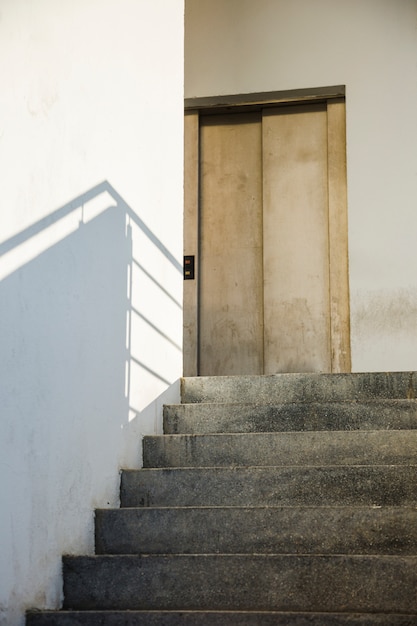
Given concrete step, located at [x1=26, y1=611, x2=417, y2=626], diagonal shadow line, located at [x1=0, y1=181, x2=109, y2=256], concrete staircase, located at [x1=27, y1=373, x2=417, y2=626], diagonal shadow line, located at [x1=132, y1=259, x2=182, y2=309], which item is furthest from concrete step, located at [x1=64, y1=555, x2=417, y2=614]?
diagonal shadow line, located at [x1=132, y1=259, x2=182, y2=309]

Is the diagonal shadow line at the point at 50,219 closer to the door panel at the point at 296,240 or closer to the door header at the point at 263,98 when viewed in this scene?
the door panel at the point at 296,240

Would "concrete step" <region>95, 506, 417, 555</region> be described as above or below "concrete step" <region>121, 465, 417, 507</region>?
below

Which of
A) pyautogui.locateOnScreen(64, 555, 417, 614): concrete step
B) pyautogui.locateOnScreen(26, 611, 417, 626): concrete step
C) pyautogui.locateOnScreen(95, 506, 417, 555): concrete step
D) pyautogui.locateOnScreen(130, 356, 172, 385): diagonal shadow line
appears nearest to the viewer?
pyautogui.locateOnScreen(26, 611, 417, 626): concrete step

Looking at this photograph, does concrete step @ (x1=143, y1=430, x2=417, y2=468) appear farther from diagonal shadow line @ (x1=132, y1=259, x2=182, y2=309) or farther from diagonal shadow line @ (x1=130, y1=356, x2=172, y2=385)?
diagonal shadow line @ (x1=132, y1=259, x2=182, y2=309)

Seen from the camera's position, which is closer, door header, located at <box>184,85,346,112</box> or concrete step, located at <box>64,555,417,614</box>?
concrete step, located at <box>64,555,417,614</box>

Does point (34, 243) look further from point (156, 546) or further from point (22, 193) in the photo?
point (156, 546)

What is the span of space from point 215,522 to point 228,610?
44cm

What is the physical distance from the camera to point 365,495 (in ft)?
11.8

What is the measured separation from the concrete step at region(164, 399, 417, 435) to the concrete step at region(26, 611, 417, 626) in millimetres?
1236

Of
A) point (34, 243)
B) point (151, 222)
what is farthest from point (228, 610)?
point (151, 222)

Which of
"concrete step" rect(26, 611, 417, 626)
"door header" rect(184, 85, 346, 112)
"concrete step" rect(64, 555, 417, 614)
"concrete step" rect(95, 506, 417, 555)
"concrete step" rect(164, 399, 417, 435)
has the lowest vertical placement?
"concrete step" rect(26, 611, 417, 626)

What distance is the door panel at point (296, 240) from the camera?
6.65 metres

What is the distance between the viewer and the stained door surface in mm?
6672

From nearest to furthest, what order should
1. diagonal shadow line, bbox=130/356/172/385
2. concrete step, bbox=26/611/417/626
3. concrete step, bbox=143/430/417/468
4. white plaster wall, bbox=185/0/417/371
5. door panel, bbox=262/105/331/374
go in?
concrete step, bbox=26/611/417/626, concrete step, bbox=143/430/417/468, diagonal shadow line, bbox=130/356/172/385, white plaster wall, bbox=185/0/417/371, door panel, bbox=262/105/331/374
